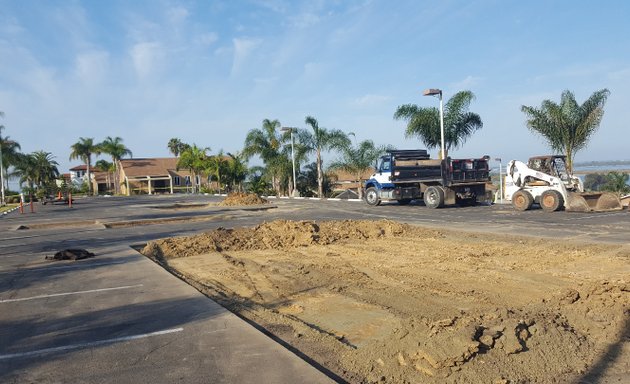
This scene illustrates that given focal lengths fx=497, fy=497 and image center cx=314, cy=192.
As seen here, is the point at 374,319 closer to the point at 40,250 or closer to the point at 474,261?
the point at 474,261

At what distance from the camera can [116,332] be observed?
6.19m

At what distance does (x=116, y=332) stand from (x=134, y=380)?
1698 mm

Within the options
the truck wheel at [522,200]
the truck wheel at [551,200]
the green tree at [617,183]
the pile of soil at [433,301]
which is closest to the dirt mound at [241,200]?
the truck wheel at [522,200]

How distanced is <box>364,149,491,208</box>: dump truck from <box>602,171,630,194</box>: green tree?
7.10 meters

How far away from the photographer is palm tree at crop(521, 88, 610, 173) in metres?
27.6

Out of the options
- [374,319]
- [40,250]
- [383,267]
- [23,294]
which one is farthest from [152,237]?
[374,319]

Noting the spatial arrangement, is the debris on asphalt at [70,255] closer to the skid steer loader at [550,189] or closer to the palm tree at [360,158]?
the skid steer loader at [550,189]

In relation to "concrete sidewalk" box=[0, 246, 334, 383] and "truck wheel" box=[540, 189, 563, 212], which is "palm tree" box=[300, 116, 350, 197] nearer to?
"truck wheel" box=[540, 189, 563, 212]

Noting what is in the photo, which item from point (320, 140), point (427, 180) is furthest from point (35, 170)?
point (427, 180)

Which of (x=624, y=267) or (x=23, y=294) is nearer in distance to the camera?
(x=23, y=294)

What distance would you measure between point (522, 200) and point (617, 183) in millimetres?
9475

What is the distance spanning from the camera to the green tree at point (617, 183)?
2716 cm

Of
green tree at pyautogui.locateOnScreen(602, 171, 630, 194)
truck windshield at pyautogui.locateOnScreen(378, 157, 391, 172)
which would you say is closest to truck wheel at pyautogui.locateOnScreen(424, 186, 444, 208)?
truck windshield at pyautogui.locateOnScreen(378, 157, 391, 172)

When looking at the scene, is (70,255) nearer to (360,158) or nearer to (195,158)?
(360,158)
